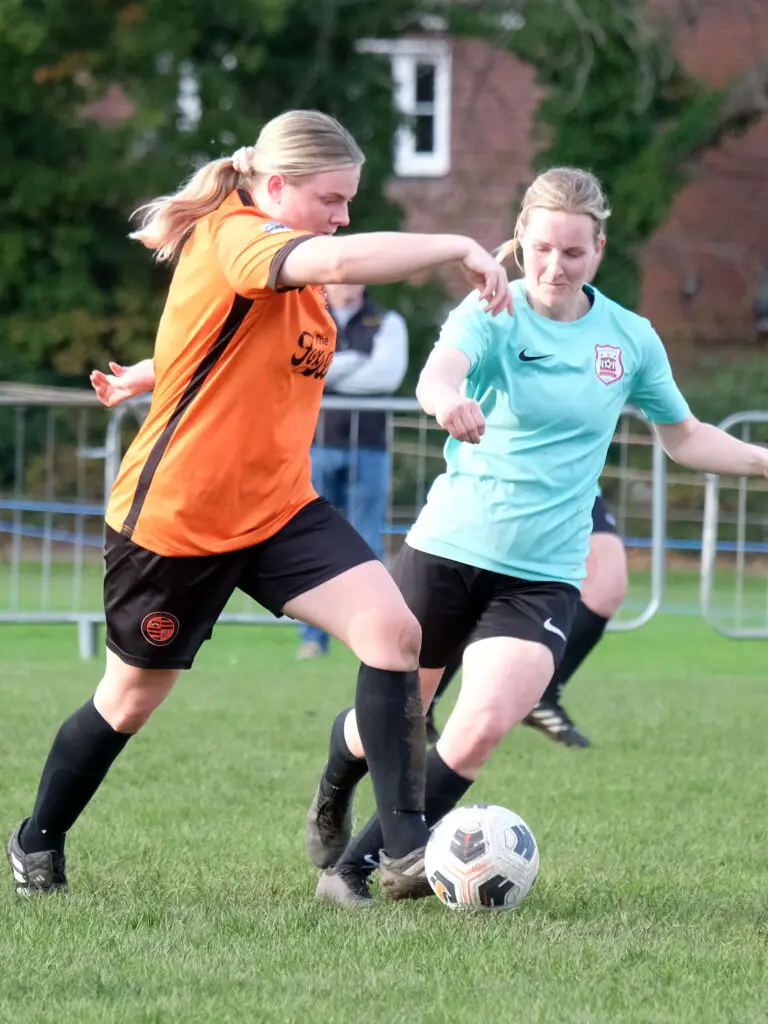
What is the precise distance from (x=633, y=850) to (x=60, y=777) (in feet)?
5.84

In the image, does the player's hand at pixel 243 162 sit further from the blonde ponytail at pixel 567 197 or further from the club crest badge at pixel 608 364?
the club crest badge at pixel 608 364

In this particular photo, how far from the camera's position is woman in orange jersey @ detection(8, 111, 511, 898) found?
4312 mm

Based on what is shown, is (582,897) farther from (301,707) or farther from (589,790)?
(301,707)

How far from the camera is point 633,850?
5371 mm

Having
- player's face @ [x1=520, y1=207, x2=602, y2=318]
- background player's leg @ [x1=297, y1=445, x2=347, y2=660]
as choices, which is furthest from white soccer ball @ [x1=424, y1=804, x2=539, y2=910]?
background player's leg @ [x1=297, y1=445, x2=347, y2=660]

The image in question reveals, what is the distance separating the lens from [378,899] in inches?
184

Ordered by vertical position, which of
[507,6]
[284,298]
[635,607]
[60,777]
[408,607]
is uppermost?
[507,6]

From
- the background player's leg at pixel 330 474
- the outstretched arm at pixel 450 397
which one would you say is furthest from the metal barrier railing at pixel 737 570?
the outstretched arm at pixel 450 397

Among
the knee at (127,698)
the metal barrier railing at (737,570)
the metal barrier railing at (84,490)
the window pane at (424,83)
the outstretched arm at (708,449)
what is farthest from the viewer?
the window pane at (424,83)

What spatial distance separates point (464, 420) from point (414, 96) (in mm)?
20730

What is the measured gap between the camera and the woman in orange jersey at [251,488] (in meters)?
4.31

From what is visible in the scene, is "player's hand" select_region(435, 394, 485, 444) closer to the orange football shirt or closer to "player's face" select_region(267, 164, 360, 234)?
the orange football shirt

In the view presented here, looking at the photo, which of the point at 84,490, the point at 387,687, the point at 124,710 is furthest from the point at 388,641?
the point at 84,490

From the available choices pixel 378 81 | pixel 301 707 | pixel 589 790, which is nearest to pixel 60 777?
pixel 589 790
